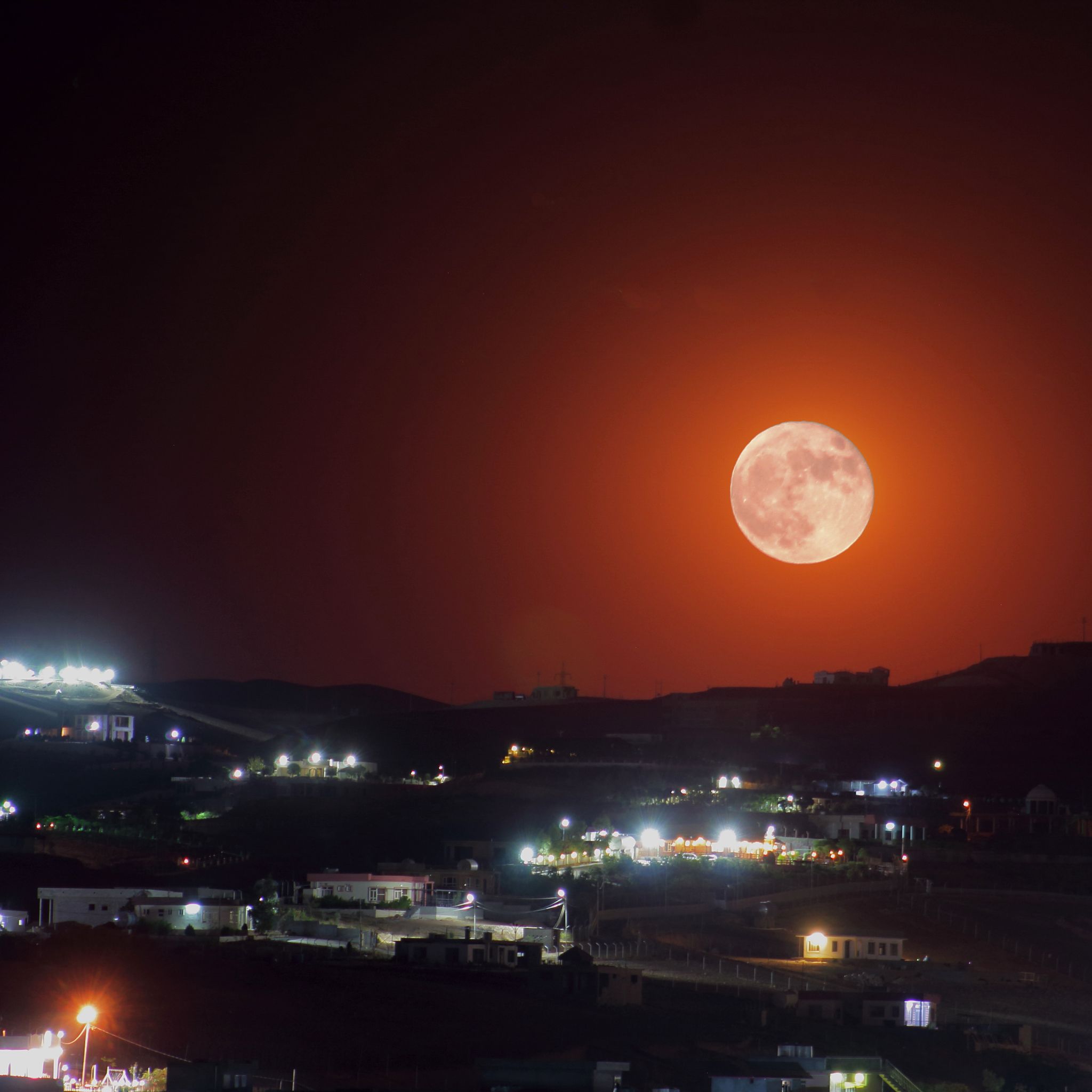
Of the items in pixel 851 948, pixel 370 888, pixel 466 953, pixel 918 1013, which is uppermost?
pixel 370 888

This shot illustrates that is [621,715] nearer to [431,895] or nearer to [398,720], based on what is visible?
[398,720]

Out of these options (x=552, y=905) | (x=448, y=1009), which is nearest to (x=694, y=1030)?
(x=448, y=1009)

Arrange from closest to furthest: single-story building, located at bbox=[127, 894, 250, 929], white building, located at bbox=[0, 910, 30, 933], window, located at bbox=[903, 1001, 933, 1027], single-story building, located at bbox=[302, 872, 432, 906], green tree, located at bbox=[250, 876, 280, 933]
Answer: window, located at bbox=[903, 1001, 933, 1027] → white building, located at bbox=[0, 910, 30, 933] → single-story building, located at bbox=[127, 894, 250, 929] → green tree, located at bbox=[250, 876, 280, 933] → single-story building, located at bbox=[302, 872, 432, 906]

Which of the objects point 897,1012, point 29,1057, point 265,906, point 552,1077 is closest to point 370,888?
point 265,906

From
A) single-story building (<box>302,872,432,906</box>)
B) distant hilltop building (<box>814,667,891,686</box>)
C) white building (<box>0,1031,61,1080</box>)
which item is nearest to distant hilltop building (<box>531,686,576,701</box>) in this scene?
distant hilltop building (<box>814,667,891,686</box>)

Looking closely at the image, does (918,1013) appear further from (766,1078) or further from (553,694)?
(553,694)

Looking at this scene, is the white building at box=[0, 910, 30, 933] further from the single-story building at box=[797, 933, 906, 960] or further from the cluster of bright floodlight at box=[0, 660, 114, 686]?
the cluster of bright floodlight at box=[0, 660, 114, 686]
